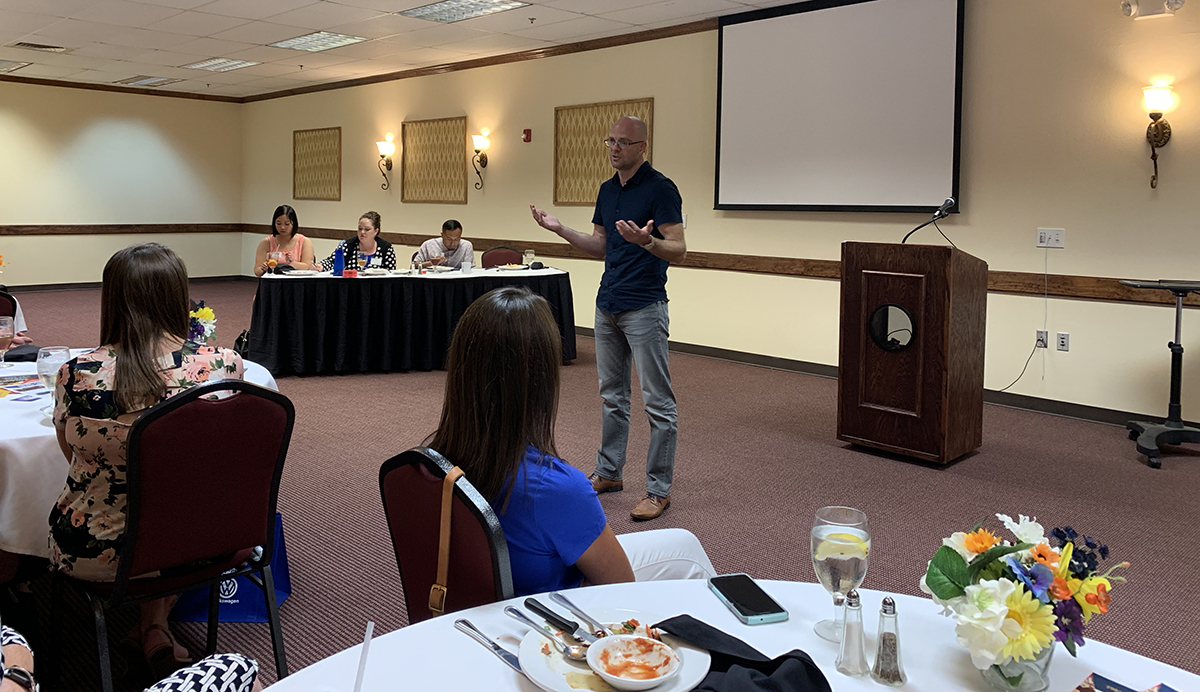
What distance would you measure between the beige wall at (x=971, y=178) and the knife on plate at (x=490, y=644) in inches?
216

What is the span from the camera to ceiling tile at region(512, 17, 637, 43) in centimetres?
801

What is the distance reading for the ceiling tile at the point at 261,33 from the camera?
852 centimetres

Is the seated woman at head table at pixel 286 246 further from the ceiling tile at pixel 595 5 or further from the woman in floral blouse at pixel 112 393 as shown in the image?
the woman in floral blouse at pixel 112 393

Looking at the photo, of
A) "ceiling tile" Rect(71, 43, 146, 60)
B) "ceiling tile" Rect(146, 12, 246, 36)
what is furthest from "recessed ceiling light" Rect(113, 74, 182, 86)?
"ceiling tile" Rect(146, 12, 246, 36)

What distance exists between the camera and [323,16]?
26.1 feet

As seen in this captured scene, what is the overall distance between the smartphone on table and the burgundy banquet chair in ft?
4.25

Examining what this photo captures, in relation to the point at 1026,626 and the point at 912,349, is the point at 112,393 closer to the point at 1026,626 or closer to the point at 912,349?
the point at 1026,626

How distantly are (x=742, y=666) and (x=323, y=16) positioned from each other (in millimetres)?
7935

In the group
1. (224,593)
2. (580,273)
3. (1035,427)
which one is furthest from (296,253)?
(1035,427)

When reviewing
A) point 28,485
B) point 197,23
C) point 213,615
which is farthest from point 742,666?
point 197,23

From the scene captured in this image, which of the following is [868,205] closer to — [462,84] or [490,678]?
[462,84]

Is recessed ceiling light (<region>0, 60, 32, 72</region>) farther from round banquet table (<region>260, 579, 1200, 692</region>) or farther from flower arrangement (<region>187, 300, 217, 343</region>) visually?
round banquet table (<region>260, 579, 1200, 692</region>)

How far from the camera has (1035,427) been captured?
5.64m

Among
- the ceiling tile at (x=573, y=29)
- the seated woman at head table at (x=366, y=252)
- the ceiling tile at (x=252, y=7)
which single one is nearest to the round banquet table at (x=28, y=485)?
the seated woman at head table at (x=366, y=252)
